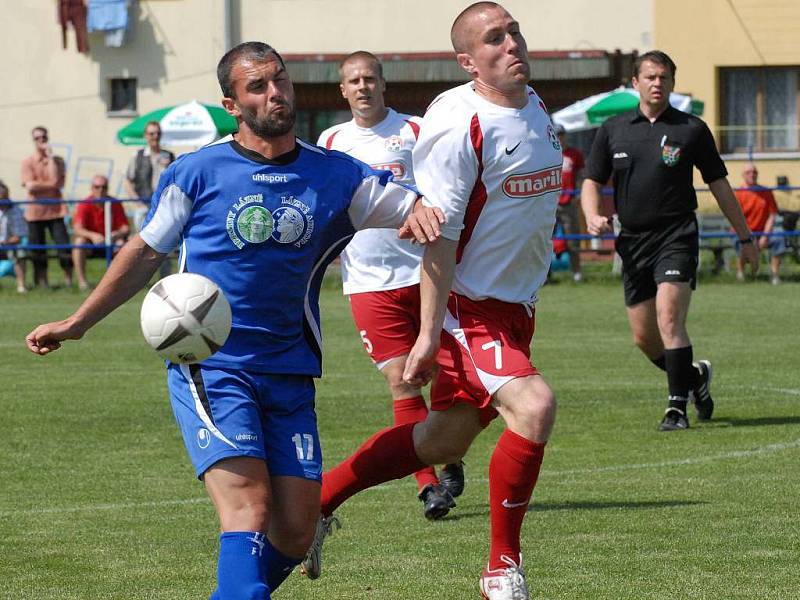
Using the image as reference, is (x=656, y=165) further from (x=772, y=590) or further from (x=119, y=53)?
(x=119, y=53)

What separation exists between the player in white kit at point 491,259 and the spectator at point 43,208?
16.4 metres

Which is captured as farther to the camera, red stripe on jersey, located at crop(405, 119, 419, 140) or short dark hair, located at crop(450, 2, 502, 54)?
red stripe on jersey, located at crop(405, 119, 419, 140)

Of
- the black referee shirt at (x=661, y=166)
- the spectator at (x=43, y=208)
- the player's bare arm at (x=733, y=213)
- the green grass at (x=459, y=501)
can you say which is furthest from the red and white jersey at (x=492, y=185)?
the spectator at (x=43, y=208)

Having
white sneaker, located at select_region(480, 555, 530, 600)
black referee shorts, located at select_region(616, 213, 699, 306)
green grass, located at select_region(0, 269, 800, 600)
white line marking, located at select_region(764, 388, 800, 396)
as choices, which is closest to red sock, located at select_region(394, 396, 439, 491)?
green grass, located at select_region(0, 269, 800, 600)

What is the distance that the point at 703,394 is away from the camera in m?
10.3

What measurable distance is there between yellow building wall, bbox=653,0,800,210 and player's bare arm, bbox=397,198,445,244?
25.1 m

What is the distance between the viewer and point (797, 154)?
99.1ft

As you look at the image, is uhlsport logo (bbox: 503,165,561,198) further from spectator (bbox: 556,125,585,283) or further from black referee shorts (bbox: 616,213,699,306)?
spectator (bbox: 556,125,585,283)

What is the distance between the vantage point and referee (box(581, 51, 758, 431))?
32.8 ft

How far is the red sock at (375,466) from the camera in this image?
6625 mm

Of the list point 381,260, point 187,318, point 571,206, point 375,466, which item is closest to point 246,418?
point 187,318

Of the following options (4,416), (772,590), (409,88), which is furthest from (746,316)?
(409,88)

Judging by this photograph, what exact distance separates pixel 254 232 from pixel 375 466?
5.91ft

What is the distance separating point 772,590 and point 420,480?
2171mm
